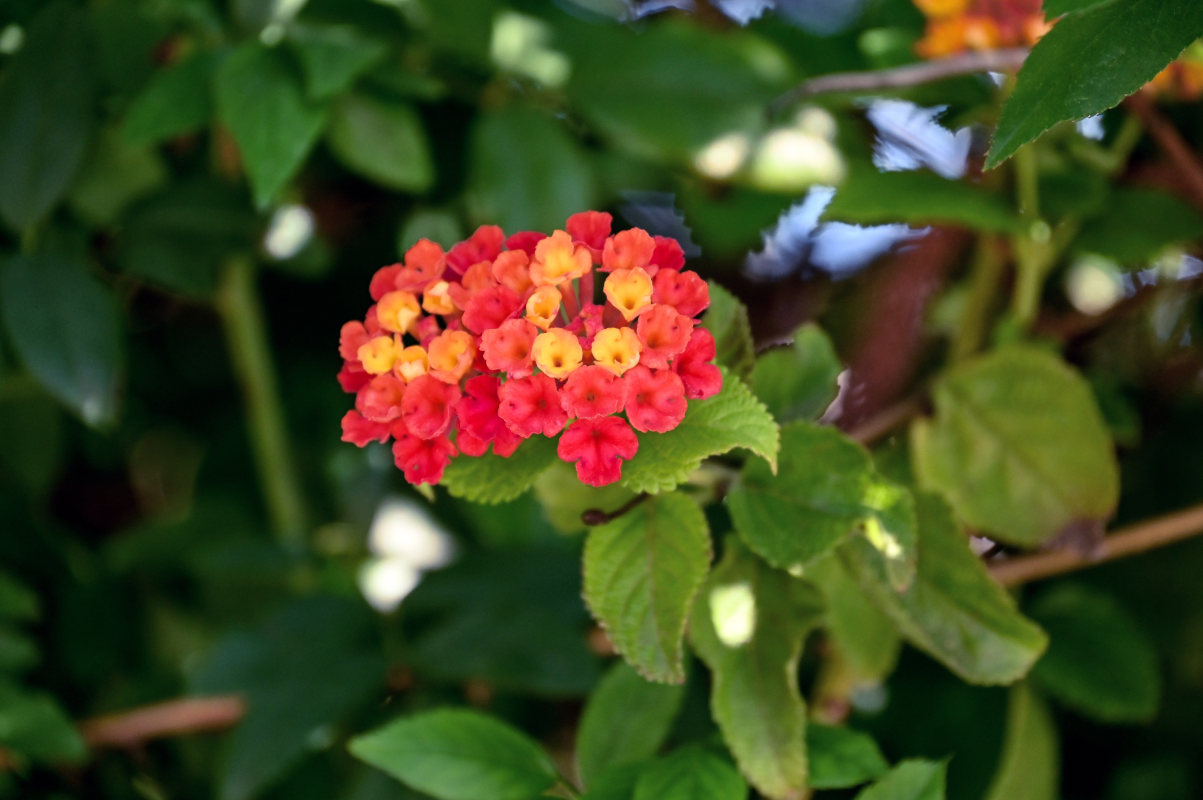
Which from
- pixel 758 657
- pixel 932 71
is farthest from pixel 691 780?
pixel 932 71

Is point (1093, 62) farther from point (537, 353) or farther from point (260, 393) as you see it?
point (260, 393)

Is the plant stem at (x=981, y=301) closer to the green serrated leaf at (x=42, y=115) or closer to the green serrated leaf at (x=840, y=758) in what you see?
the green serrated leaf at (x=840, y=758)

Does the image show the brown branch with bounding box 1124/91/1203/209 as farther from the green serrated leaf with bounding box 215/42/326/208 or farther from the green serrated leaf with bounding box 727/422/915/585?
the green serrated leaf with bounding box 215/42/326/208

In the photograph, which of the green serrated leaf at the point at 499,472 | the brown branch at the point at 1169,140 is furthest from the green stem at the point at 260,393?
the brown branch at the point at 1169,140

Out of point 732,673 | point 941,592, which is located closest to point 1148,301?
point 941,592

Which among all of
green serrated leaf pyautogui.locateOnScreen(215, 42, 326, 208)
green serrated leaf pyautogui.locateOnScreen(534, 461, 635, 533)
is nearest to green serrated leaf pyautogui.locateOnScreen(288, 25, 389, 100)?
green serrated leaf pyautogui.locateOnScreen(215, 42, 326, 208)

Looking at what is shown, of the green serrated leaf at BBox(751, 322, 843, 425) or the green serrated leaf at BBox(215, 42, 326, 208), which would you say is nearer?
the green serrated leaf at BBox(751, 322, 843, 425)

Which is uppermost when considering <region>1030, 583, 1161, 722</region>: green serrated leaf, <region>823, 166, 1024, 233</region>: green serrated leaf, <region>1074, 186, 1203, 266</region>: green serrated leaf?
<region>823, 166, 1024, 233</region>: green serrated leaf
